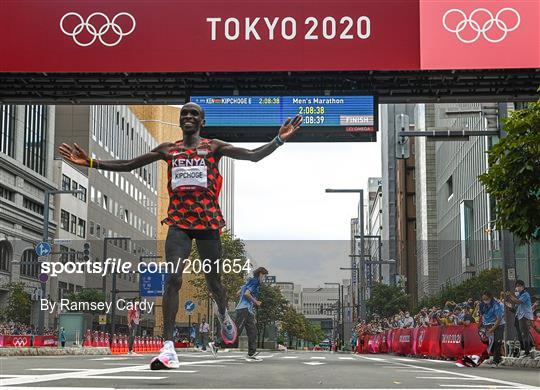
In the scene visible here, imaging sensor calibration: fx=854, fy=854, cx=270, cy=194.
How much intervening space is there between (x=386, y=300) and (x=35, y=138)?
29.2m

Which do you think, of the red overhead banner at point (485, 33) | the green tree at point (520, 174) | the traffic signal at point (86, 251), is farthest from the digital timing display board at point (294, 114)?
the traffic signal at point (86, 251)

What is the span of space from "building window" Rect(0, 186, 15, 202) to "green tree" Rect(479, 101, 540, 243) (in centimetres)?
4747

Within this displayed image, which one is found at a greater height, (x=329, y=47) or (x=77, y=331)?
(x=329, y=47)

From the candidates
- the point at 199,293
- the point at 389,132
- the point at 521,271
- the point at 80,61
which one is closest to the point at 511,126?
the point at 199,293

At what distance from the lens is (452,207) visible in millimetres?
67688

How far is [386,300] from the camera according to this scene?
2098 inches

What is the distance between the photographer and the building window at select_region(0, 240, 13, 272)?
2156 inches

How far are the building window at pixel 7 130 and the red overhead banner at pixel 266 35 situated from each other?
40170 mm

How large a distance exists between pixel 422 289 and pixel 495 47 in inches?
1978

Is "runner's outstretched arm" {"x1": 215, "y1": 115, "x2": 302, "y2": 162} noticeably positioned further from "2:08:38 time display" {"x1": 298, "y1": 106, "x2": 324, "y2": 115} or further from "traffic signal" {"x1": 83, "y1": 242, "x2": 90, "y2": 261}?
"traffic signal" {"x1": 83, "y1": 242, "x2": 90, "y2": 261}

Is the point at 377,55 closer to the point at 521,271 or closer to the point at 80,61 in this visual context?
the point at 80,61

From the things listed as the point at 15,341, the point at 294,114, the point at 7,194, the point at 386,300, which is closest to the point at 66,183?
the point at 7,194

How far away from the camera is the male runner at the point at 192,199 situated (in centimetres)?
691

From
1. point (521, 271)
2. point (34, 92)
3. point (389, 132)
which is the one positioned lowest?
point (521, 271)
